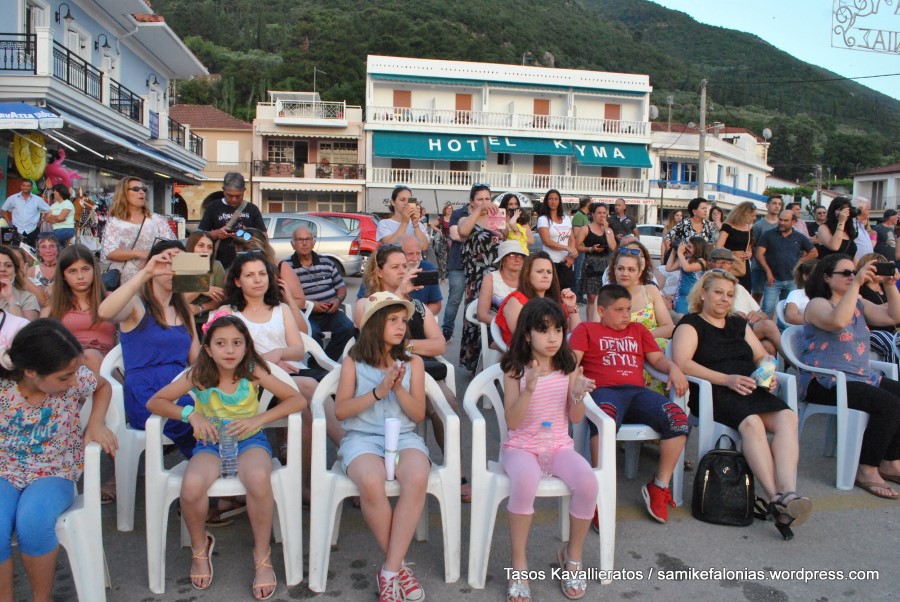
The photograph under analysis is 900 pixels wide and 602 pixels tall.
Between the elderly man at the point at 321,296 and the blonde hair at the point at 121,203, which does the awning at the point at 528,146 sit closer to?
the elderly man at the point at 321,296

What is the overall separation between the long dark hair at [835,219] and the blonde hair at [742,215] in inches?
31.5

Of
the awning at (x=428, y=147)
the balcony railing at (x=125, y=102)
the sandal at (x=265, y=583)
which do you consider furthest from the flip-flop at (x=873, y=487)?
the awning at (x=428, y=147)

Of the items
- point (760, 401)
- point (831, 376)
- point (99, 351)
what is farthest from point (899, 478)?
point (99, 351)

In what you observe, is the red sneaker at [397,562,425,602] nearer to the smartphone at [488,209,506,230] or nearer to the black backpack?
the black backpack

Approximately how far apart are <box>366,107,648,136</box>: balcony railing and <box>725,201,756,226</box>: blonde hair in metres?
29.0

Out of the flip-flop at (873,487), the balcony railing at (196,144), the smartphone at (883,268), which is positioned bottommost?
the flip-flop at (873,487)

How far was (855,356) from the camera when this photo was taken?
4457 mm

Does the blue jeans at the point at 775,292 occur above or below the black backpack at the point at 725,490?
above

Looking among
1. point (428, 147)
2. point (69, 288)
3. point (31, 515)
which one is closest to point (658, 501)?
point (31, 515)

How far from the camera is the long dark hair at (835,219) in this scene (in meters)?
7.45

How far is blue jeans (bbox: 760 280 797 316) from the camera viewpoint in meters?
7.70

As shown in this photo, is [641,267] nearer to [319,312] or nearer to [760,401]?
[760,401]

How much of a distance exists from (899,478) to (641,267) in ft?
6.58

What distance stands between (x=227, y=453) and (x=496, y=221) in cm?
443
